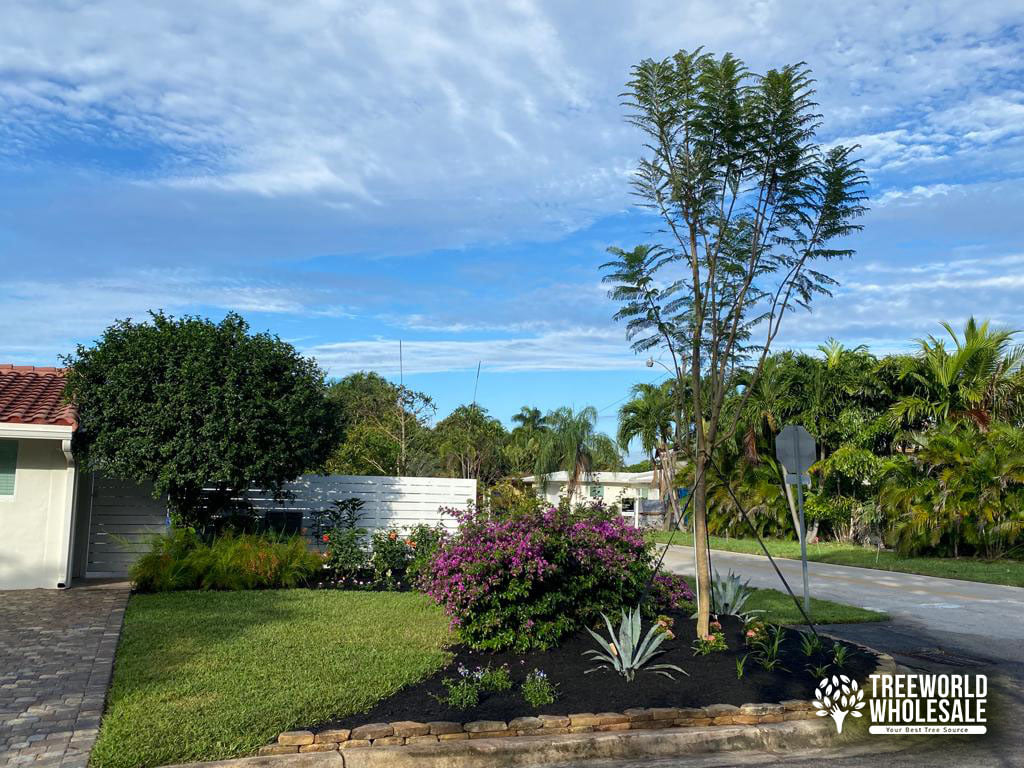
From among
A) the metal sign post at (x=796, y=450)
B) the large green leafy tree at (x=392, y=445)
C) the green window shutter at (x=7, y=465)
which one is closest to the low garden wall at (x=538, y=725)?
the metal sign post at (x=796, y=450)

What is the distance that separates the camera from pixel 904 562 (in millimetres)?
21203

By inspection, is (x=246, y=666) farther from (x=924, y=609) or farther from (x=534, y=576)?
(x=924, y=609)

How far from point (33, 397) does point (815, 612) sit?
12.6 metres

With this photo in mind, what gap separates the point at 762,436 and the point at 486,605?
2528 cm

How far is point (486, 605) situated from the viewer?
857cm

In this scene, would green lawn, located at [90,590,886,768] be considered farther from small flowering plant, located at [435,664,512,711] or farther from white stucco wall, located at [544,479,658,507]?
white stucco wall, located at [544,479,658,507]

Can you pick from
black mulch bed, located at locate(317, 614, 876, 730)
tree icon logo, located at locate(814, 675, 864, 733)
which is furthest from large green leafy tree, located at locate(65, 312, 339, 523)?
tree icon logo, located at locate(814, 675, 864, 733)

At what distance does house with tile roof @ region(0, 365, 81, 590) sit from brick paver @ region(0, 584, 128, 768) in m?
0.65

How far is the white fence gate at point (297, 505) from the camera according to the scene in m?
15.0

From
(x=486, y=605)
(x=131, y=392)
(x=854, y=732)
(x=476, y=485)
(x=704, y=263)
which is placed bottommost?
(x=854, y=732)

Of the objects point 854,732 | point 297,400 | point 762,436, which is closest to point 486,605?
point 854,732

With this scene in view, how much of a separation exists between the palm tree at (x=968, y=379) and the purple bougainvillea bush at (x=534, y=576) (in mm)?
18287

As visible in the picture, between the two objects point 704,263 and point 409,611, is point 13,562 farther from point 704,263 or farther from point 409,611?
point 704,263

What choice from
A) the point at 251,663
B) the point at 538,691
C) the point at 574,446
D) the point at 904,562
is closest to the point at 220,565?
the point at 251,663
